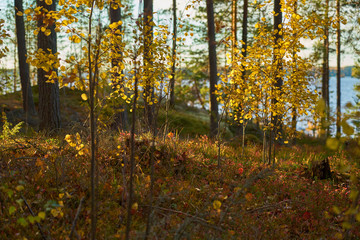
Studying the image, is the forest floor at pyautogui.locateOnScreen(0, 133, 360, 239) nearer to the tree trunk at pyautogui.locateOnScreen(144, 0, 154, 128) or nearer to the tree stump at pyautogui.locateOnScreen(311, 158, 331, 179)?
the tree stump at pyautogui.locateOnScreen(311, 158, 331, 179)

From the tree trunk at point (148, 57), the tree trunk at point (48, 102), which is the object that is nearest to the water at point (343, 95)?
the tree trunk at point (148, 57)

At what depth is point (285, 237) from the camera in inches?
151

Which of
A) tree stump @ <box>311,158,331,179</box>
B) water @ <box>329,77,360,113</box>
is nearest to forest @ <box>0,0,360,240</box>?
tree stump @ <box>311,158,331,179</box>

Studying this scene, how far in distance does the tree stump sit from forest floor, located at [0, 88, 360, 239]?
0.39 ft

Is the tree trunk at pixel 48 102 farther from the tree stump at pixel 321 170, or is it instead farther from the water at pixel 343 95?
the water at pixel 343 95

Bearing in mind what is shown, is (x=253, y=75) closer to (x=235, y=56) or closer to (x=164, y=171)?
(x=235, y=56)

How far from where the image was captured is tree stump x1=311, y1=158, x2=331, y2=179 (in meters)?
6.48

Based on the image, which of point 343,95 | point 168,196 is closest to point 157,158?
point 168,196

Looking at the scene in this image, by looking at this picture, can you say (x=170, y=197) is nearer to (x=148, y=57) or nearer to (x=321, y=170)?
(x=148, y=57)

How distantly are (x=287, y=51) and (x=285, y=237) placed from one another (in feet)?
13.1

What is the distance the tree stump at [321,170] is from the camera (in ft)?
21.3

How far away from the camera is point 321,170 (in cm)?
649

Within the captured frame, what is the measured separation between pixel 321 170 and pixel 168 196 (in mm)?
→ 4238

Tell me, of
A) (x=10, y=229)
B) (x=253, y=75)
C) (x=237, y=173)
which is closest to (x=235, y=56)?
(x=253, y=75)
